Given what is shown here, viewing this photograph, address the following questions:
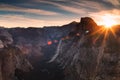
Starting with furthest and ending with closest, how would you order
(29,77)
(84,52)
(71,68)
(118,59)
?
(29,77) → (71,68) → (84,52) → (118,59)

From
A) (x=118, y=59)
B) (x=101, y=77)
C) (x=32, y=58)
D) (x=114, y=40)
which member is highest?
(x=114, y=40)

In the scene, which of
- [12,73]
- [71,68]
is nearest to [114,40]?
[71,68]

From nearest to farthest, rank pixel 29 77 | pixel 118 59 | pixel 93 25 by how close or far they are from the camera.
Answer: pixel 118 59, pixel 29 77, pixel 93 25

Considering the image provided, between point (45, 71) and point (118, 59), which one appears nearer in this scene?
point (118, 59)

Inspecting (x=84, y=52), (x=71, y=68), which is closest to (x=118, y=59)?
(x=84, y=52)

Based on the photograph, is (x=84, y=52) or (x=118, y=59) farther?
(x=84, y=52)

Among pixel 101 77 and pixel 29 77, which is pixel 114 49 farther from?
pixel 29 77

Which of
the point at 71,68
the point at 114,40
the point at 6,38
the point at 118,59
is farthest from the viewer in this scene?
the point at 6,38

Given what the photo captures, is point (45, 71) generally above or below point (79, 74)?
below

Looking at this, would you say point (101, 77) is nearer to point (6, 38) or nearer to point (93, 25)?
point (93, 25)
